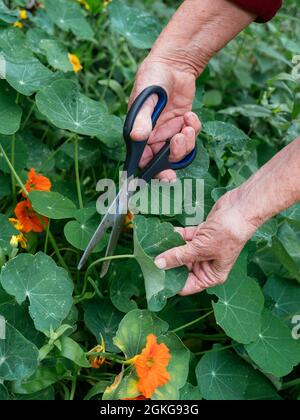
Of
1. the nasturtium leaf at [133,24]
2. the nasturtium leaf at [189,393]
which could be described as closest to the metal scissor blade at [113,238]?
the nasturtium leaf at [189,393]

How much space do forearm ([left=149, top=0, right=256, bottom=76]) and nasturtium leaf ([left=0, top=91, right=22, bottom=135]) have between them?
362 mm

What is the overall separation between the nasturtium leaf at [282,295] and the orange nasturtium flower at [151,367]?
554 millimetres

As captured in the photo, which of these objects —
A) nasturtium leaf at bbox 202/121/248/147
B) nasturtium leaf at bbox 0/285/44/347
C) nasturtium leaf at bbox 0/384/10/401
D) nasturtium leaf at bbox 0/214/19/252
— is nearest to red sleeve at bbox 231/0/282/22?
nasturtium leaf at bbox 202/121/248/147

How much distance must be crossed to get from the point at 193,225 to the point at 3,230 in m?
0.46

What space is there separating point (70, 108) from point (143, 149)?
354 millimetres

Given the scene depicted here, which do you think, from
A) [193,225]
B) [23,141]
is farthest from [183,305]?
[23,141]

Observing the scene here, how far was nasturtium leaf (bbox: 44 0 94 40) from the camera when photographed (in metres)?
2.15

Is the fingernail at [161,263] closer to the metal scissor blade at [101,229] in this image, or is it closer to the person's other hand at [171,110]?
the metal scissor blade at [101,229]

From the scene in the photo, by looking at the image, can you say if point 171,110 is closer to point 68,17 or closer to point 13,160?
point 13,160

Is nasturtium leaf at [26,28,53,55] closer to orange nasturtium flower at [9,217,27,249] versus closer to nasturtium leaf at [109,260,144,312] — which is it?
orange nasturtium flower at [9,217,27,249]

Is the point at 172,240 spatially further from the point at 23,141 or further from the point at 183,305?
the point at 23,141

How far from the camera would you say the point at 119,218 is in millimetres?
1438

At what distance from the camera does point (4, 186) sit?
1.69 metres

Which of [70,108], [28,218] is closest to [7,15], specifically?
[70,108]
